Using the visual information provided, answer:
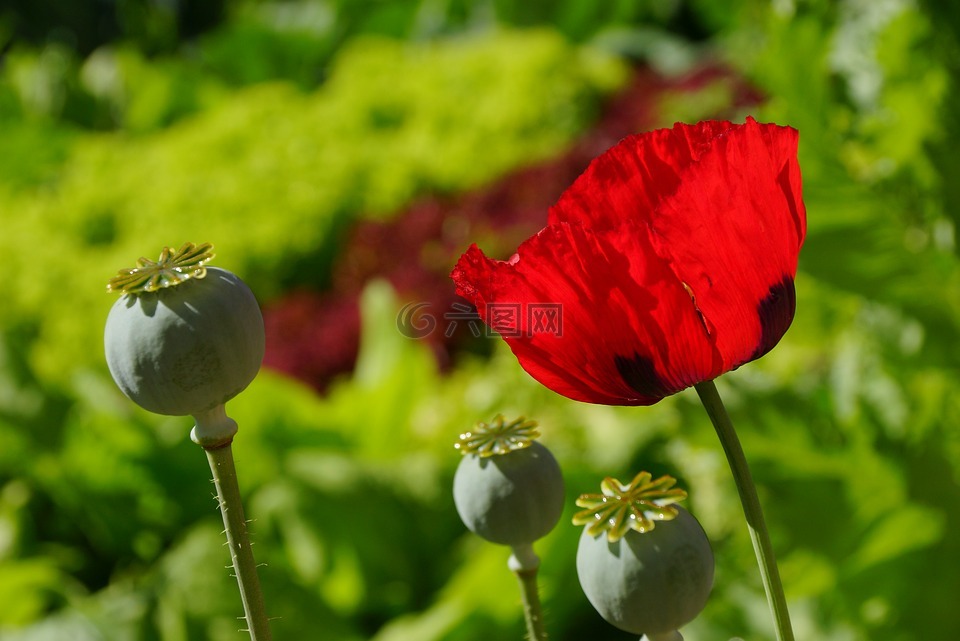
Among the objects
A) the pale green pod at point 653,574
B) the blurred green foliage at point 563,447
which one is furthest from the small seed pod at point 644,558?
the blurred green foliage at point 563,447

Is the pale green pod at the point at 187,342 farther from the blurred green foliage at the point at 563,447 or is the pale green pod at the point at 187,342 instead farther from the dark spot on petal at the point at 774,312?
the blurred green foliage at the point at 563,447

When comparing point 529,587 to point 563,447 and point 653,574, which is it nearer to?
point 653,574

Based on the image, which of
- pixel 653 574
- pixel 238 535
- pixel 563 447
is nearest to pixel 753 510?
pixel 653 574

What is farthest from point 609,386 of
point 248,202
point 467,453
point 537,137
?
point 537,137

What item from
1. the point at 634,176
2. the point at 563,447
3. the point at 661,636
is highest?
the point at 563,447

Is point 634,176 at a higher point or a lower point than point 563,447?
lower

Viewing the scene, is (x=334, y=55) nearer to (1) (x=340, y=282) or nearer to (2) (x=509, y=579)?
(1) (x=340, y=282)

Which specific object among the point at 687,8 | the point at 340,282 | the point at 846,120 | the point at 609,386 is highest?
the point at 687,8

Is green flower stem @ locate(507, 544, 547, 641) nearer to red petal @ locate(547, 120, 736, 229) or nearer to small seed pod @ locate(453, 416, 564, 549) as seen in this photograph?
small seed pod @ locate(453, 416, 564, 549)
